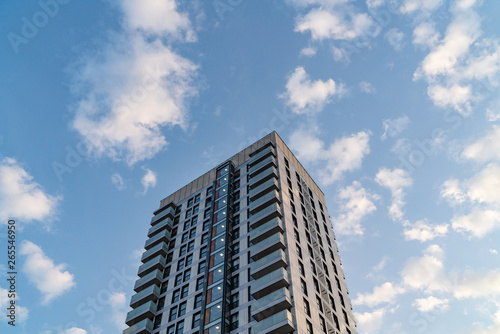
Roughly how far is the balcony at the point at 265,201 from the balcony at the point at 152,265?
16.0 meters

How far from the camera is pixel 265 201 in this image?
167 feet

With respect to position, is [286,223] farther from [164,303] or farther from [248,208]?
[164,303]

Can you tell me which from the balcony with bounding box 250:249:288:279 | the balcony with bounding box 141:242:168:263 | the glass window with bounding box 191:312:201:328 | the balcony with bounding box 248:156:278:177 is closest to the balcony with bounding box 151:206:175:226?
the balcony with bounding box 141:242:168:263

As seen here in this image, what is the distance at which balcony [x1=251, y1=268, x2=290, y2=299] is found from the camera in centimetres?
4088

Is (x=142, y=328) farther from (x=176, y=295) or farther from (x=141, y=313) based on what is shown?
(x=176, y=295)

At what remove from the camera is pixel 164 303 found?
51.0 m

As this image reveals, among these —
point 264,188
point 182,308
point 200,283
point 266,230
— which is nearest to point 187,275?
point 200,283

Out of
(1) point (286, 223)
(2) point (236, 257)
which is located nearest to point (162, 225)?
(2) point (236, 257)

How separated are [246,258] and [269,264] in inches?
189

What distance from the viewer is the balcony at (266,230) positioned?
4675 cm

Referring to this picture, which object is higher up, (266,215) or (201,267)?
(266,215)

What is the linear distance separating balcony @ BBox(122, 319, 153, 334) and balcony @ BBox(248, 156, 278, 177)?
23.8m

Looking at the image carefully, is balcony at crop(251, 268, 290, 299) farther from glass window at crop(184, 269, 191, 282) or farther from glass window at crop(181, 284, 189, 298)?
glass window at crop(184, 269, 191, 282)

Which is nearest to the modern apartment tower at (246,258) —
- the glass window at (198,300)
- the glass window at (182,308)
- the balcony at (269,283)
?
the glass window at (182,308)
